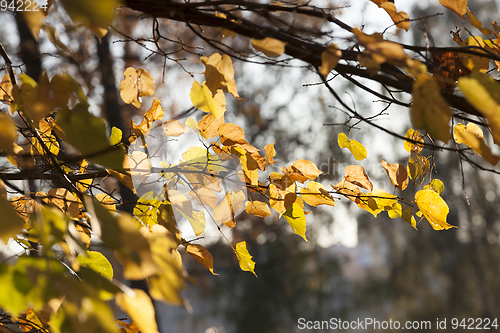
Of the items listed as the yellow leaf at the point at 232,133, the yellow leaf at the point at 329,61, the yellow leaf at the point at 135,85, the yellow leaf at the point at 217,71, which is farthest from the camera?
the yellow leaf at the point at 135,85

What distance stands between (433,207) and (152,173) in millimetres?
530

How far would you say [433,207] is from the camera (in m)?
0.59

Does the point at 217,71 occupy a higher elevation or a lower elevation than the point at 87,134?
higher

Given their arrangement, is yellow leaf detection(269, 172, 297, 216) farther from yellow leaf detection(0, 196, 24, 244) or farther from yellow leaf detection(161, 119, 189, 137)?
yellow leaf detection(0, 196, 24, 244)

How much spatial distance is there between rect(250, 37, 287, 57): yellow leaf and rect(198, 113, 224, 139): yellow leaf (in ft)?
0.67

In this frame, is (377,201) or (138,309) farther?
(377,201)

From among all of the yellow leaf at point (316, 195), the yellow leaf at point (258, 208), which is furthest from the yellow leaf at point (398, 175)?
the yellow leaf at point (258, 208)

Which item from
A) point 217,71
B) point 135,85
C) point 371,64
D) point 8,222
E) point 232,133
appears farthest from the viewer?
point 135,85

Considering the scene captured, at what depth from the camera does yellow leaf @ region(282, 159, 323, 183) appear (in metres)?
0.62

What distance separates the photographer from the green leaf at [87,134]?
30 centimetres

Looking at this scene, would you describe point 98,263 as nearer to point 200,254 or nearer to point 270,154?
point 200,254

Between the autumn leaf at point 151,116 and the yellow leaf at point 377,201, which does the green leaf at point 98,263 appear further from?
the yellow leaf at point 377,201

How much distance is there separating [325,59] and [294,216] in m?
0.31

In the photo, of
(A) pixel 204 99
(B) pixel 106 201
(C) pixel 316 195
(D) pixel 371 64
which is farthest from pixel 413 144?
(B) pixel 106 201
